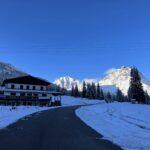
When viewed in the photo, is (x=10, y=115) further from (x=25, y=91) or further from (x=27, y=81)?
(x=27, y=81)

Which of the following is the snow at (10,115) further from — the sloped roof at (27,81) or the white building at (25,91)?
the sloped roof at (27,81)

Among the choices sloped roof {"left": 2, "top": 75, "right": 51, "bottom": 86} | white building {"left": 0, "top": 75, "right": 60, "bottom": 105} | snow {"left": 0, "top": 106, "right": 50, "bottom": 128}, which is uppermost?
sloped roof {"left": 2, "top": 75, "right": 51, "bottom": 86}

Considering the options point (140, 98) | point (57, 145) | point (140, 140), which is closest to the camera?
point (57, 145)

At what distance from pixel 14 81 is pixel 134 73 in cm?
4265

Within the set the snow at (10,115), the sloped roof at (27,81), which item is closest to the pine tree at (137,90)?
the sloped roof at (27,81)

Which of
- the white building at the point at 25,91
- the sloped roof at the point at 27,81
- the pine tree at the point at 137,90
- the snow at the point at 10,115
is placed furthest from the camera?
the pine tree at the point at 137,90

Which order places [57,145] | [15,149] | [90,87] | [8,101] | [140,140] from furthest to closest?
[90,87], [8,101], [140,140], [57,145], [15,149]

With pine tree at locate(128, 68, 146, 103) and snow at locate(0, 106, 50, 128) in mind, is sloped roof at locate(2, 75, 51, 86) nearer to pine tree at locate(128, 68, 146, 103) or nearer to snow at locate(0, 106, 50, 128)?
pine tree at locate(128, 68, 146, 103)

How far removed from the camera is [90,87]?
596ft

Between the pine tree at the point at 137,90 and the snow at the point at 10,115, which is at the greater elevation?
the pine tree at the point at 137,90

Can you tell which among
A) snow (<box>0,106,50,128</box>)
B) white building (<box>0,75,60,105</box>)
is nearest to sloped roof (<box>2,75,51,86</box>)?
white building (<box>0,75,60,105</box>)

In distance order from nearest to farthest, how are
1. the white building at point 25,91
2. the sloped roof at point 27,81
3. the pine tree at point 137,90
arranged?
the white building at point 25,91
the sloped roof at point 27,81
the pine tree at point 137,90

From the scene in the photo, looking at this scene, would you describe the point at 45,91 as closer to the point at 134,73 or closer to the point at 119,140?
the point at 134,73

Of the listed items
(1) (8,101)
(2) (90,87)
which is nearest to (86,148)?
(1) (8,101)
